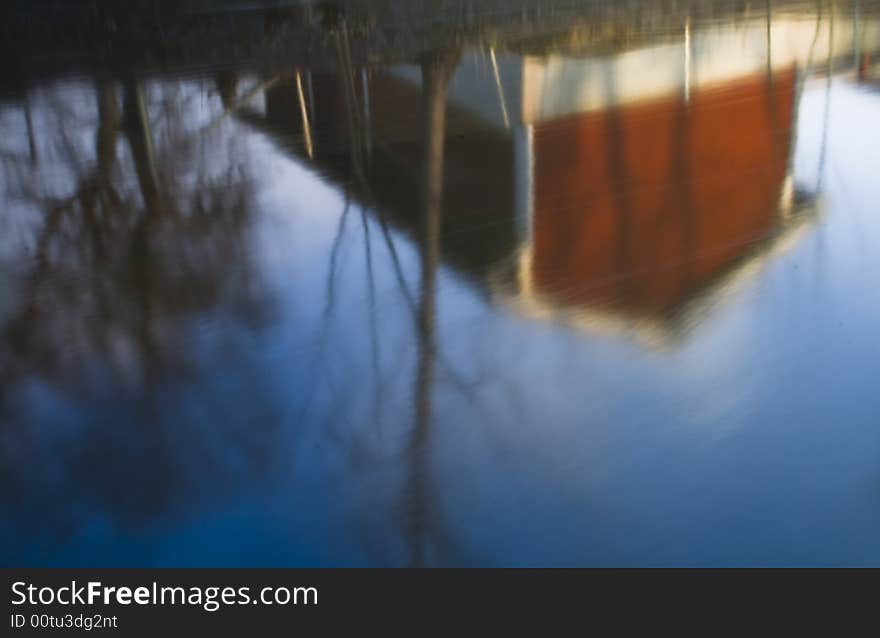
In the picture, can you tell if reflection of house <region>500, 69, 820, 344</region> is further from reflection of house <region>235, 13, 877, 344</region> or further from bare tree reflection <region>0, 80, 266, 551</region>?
bare tree reflection <region>0, 80, 266, 551</region>

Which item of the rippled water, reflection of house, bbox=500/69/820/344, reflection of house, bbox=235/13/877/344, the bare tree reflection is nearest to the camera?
the rippled water

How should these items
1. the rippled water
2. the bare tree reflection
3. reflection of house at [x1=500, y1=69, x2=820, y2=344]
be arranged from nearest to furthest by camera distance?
1. the rippled water
2. the bare tree reflection
3. reflection of house at [x1=500, y1=69, x2=820, y2=344]

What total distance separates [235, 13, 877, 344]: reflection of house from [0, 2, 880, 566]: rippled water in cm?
2

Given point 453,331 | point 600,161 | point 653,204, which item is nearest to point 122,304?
point 453,331

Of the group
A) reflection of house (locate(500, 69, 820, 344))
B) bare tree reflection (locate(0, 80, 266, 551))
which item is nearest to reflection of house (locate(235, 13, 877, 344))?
reflection of house (locate(500, 69, 820, 344))

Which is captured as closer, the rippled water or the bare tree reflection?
the rippled water

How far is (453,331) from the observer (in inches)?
141

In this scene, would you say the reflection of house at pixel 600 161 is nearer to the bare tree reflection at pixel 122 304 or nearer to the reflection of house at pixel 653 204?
the reflection of house at pixel 653 204

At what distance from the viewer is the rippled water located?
254cm

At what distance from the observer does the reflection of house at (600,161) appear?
13.1 ft

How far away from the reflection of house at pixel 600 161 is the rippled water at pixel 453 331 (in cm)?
2

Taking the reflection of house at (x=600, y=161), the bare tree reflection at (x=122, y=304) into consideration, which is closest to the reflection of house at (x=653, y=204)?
the reflection of house at (x=600, y=161)

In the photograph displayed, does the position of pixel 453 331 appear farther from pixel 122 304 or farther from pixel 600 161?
pixel 600 161

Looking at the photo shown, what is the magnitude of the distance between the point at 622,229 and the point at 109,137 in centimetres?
385
